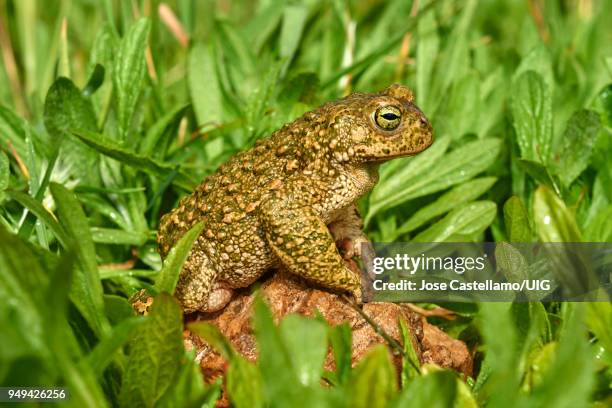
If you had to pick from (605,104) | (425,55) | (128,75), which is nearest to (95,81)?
(128,75)

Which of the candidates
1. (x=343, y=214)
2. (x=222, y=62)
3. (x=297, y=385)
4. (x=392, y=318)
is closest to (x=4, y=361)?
(x=297, y=385)

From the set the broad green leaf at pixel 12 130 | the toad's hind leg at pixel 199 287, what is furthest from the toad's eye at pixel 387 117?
the broad green leaf at pixel 12 130

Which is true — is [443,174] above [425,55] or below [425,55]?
below

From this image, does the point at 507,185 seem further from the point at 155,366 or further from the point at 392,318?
the point at 155,366

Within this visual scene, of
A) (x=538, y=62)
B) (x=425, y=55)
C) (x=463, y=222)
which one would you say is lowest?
(x=463, y=222)

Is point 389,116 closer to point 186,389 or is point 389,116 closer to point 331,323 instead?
point 331,323
